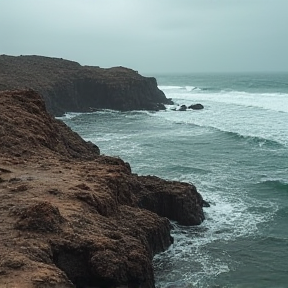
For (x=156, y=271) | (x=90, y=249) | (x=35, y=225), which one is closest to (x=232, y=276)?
(x=156, y=271)

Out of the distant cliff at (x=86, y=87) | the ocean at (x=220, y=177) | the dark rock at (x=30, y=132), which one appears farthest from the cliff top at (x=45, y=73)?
the dark rock at (x=30, y=132)

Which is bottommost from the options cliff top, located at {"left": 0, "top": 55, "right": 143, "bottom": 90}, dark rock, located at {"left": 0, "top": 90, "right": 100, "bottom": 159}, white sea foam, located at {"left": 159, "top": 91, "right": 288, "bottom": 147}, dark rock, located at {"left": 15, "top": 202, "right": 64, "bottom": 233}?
white sea foam, located at {"left": 159, "top": 91, "right": 288, "bottom": 147}

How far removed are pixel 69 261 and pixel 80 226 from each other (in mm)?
1514

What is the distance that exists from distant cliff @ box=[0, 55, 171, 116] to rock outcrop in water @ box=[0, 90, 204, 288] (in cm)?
5319

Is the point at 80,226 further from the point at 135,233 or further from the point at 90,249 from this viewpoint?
the point at 135,233

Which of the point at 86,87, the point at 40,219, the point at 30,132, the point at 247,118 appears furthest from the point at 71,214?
the point at 86,87

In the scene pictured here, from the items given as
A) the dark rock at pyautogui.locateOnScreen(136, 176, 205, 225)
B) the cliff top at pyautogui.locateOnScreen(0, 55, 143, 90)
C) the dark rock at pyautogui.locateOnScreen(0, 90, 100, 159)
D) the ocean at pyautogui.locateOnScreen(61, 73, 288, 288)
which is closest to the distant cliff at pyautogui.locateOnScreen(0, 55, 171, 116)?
the cliff top at pyautogui.locateOnScreen(0, 55, 143, 90)

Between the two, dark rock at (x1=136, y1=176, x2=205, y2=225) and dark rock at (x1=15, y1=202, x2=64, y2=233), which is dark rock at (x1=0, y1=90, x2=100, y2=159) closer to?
dark rock at (x1=136, y1=176, x2=205, y2=225)

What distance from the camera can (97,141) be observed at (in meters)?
53.3

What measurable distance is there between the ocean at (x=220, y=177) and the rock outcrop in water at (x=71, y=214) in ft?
5.50

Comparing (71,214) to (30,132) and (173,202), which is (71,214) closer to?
(173,202)

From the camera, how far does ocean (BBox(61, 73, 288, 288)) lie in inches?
822

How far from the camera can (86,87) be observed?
3671 inches

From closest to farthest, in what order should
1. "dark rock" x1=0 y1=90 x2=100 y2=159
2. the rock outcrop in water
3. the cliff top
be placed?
the rock outcrop in water
"dark rock" x1=0 y1=90 x2=100 y2=159
the cliff top
